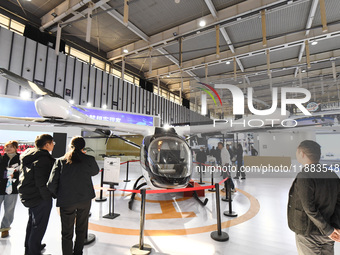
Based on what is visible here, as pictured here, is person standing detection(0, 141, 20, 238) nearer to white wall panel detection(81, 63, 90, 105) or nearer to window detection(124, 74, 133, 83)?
white wall panel detection(81, 63, 90, 105)

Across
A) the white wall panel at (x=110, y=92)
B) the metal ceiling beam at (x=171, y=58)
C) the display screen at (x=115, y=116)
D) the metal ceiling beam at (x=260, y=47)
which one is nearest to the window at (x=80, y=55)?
the white wall panel at (x=110, y=92)

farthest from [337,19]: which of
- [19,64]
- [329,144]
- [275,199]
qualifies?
[19,64]

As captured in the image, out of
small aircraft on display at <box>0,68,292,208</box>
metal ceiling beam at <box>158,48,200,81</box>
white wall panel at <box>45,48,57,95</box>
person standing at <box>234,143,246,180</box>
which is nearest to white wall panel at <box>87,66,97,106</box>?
white wall panel at <box>45,48,57,95</box>

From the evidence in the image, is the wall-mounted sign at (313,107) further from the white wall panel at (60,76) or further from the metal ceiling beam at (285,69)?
the white wall panel at (60,76)

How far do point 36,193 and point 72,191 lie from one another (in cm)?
54

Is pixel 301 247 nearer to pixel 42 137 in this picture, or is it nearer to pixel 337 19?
pixel 42 137

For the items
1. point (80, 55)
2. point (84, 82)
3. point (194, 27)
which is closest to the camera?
point (194, 27)

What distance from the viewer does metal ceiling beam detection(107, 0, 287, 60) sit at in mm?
6020

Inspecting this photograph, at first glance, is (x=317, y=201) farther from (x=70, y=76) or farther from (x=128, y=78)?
(x=128, y=78)

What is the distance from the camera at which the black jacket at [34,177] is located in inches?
88.7

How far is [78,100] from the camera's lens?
8180mm

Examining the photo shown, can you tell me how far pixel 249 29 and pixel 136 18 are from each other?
476cm

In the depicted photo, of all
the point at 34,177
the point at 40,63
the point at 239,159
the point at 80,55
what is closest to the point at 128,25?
the point at 80,55

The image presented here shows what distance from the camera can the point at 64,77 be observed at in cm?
779
